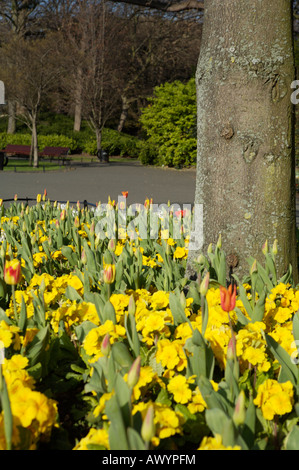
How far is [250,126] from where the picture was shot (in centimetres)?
259

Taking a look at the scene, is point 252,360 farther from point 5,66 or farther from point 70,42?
point 70,42

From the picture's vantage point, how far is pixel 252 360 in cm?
145

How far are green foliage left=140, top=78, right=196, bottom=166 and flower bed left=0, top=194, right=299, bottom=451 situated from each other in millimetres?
17594

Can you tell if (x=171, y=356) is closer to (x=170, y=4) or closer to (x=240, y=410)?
(x=240, y=410)

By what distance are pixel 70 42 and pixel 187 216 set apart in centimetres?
2786

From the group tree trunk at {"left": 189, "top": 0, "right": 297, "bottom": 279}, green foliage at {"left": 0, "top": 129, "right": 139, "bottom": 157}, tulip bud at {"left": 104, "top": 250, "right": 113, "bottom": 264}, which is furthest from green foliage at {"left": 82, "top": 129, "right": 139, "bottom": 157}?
tulip bud at {"left": 104, "top": 250, "right": 113, "bottom": 264}

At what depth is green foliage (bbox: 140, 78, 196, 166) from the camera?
63.8 ft

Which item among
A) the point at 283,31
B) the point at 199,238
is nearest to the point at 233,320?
the point at 199,238

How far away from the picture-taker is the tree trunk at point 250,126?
8.45 ft

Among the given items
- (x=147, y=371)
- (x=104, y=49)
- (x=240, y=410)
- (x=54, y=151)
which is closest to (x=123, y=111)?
(x=104, y=49)

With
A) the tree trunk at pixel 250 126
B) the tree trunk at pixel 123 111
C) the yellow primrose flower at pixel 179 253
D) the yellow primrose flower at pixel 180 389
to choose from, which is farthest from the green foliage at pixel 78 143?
the yellow primrose flower at pixel 180 389

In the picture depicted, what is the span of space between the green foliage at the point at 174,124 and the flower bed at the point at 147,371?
1759 cm

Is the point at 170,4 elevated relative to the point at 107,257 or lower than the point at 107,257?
elevated

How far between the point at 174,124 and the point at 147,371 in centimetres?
1975
